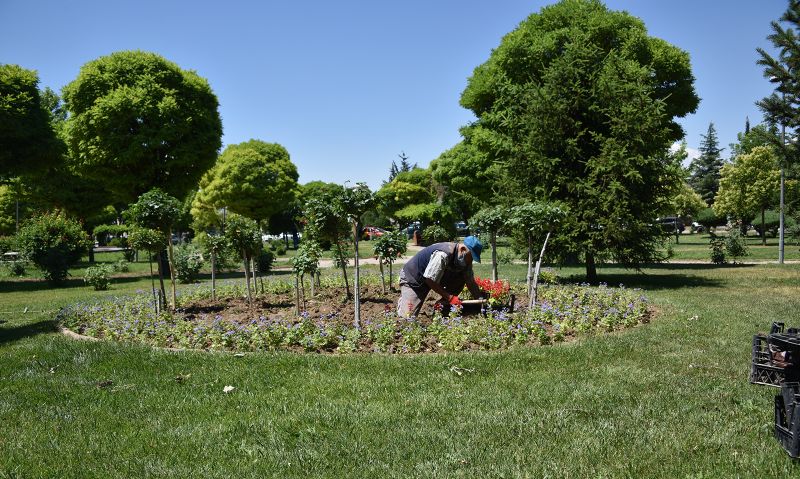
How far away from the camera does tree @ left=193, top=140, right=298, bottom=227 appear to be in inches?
1389

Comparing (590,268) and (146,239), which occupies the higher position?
(146,239)

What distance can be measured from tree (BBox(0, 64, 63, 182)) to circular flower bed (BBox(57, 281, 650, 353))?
30.5 ft

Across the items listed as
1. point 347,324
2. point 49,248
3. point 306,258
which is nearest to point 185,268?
point 49,248

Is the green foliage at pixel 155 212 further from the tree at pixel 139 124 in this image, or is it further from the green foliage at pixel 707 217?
the green foliage at pixel 707 217

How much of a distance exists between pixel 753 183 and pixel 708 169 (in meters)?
31.9

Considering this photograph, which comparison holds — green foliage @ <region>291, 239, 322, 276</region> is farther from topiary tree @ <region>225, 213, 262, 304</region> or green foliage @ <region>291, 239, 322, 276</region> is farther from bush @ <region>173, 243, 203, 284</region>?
bush @ <region>173, 243, 203, 284</region>

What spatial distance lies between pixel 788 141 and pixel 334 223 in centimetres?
1092

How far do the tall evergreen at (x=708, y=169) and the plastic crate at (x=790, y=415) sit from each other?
59421 millimetres

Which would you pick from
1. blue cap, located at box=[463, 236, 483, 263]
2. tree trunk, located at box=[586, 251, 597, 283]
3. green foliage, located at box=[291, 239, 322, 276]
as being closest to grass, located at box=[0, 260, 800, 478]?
blue cap, located at box=[463, 236, 483, 263]

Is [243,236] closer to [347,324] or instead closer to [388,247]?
[388,247]

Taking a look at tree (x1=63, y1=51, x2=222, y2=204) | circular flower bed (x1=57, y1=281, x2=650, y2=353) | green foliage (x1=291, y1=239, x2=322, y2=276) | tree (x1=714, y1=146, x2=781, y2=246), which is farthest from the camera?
tree (x1=714, y1=146, x2=781, y2=246)

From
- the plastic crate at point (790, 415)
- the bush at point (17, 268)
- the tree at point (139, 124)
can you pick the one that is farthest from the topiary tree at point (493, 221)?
the bush at point (17, 268)

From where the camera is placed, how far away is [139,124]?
19.5 m

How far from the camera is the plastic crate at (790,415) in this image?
3404 millimetres
